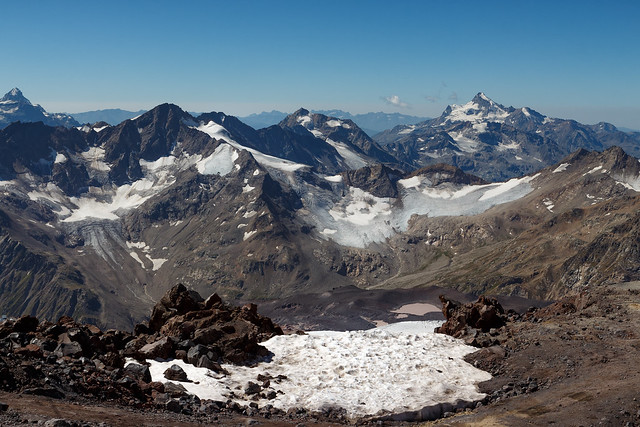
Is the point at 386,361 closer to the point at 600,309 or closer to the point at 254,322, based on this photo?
the point at 254,322

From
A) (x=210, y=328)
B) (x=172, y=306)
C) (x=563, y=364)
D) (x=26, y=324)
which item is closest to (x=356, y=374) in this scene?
(x=210, y=328)

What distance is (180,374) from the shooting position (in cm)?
3369

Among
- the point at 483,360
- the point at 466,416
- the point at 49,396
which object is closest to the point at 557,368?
the point at 483,360

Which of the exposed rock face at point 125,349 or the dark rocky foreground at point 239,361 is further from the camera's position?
the exposed rock face at point 125,349

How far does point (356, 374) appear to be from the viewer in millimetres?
36312

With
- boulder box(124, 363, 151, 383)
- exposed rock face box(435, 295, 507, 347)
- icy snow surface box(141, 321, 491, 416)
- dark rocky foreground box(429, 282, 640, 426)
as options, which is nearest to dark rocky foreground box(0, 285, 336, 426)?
boulder box(124, 363, 151, 383)

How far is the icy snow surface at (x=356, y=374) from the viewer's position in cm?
3297

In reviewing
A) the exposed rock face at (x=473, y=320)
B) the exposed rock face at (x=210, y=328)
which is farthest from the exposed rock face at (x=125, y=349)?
the exposed rock face at (x=473, y=320)

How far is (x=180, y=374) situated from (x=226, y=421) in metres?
6.56

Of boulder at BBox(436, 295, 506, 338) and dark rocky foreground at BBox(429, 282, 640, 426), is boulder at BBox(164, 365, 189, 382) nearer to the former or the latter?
dark rocky foreground at BBox(429, 282, 640, 426)

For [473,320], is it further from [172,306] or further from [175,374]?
[175,374]

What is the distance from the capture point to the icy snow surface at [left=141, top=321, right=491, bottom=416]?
33.0m

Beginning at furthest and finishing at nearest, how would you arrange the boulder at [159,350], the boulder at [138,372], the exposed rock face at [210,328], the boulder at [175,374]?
the exposed rock face at [210,328], the boulder at [159,350], the boulder at [175,374], the boulder at [138,372]

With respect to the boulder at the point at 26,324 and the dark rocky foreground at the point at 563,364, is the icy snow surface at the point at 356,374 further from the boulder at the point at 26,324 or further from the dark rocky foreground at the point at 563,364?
the boulder at the point at 26,324
